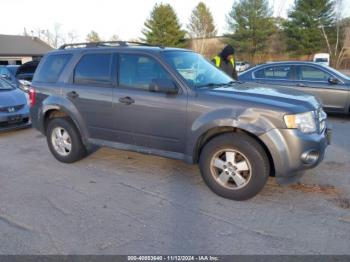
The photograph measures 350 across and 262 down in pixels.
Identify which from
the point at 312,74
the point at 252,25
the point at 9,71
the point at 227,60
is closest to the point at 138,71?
the point at 227,60

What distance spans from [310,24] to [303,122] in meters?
41.6

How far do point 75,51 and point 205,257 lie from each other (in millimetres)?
3791

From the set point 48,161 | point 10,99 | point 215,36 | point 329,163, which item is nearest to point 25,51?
point 215,36

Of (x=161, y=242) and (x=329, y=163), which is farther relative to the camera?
(x=329, y=163)

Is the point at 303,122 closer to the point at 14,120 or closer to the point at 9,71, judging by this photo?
the point at 14,120

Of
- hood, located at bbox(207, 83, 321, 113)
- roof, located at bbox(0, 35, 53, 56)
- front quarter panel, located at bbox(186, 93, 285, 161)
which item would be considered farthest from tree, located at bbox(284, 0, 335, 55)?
front quarter panel, located at bbox(186, 93, 285, 161)

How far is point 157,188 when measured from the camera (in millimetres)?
4258

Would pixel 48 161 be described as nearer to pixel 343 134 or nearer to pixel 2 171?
pixel 2 171

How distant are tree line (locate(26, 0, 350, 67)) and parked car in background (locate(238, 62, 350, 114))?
33817 mm

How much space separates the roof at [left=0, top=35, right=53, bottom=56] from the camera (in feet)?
123

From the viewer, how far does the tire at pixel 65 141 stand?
518cm

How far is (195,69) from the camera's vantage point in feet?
15.0

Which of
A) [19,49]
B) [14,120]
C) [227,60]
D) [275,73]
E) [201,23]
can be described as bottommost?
[14,120]

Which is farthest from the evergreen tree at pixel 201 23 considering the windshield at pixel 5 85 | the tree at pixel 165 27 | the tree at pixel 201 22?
the windshield at pixel 5 85
